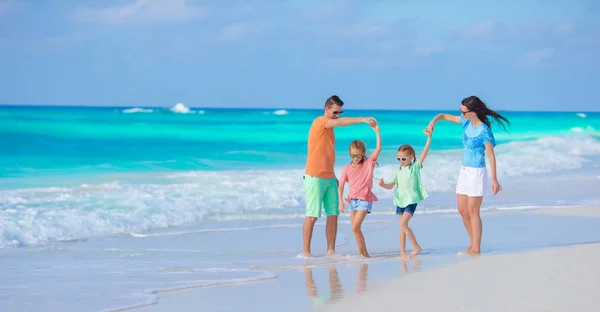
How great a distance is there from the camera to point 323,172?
7344mm

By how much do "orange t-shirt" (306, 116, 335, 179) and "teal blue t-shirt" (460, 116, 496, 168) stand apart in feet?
3.76

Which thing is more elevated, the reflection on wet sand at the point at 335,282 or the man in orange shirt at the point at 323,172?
the man in orange shirt at the point at 323,172

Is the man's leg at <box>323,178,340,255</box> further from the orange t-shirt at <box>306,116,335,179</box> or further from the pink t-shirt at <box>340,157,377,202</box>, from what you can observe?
the pink t-shirt at <box>340,157,377,202</box>

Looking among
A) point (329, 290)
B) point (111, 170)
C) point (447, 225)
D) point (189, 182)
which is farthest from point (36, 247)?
point (111, 170)

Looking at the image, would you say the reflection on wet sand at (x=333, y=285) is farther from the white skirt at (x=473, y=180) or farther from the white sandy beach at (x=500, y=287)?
the white skirt at (x=473, y=180)

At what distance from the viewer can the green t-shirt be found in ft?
23.8

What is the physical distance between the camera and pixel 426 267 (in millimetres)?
6473

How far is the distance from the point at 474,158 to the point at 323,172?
4.25 feet

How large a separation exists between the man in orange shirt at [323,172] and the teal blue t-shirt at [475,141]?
110cm

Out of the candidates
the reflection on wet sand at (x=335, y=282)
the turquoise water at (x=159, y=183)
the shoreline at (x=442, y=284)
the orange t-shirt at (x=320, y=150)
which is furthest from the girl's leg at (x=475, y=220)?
the turquoise water at (x=159, y=183)

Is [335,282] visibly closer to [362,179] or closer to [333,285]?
[333,285]

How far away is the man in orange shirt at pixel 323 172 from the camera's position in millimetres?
7238

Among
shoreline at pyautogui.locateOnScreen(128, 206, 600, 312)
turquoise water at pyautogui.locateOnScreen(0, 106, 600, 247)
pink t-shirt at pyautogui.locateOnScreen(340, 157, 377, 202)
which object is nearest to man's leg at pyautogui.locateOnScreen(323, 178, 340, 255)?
pink t-shirt at pyautogui.locateOnScreen(340, 157, 377, 202)

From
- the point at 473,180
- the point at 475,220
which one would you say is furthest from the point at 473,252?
the point at 473,180
